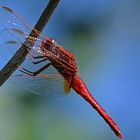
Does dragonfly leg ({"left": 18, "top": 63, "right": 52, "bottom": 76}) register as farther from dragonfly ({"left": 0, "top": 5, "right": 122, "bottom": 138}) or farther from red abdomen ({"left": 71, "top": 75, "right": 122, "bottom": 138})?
red abdomen ({"left": 71, "top": 75, "right": 122, "bottom": 138})

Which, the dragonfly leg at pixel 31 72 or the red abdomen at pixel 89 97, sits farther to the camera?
the red abdomen at pixel 89 97

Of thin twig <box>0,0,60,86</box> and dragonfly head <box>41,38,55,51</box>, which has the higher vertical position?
thin twig <box>0,0,60,86</box>

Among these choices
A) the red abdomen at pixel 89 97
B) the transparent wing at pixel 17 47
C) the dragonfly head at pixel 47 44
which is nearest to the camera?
the transparent wing at pixel 17 47

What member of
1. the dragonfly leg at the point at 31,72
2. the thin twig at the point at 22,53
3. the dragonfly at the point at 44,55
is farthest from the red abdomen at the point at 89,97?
Answer: the thin twig at the point at 22,53

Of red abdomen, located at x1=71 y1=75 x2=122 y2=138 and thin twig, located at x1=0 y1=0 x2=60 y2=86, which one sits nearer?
thin twig, located at x1=0 y1=0 x2=60 y2=86

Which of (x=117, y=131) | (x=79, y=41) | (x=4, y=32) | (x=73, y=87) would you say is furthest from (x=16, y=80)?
(x=79, y=41)

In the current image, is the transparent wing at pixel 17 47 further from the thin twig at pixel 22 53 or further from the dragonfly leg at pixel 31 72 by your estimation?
the thin twig at pixel 22 53

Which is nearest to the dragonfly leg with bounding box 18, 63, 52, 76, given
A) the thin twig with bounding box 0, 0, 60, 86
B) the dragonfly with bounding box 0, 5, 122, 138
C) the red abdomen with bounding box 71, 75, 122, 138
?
the dragonfly with bounding box 0, 5, 122, 138
